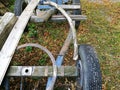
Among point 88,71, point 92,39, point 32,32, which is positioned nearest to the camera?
point 88,71

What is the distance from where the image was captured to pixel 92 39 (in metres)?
6.47

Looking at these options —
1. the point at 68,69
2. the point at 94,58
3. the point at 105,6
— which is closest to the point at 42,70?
the point at 68,69

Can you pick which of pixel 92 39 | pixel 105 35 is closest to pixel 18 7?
pixel 92 39

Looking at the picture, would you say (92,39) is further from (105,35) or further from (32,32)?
Result: (32,32)

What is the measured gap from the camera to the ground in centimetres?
519

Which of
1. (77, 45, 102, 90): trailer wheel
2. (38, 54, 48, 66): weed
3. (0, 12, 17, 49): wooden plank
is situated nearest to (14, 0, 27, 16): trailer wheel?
(38, 54, 48, 66): weed

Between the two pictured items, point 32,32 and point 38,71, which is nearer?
point 38,71

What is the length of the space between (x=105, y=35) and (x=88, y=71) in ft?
11.6

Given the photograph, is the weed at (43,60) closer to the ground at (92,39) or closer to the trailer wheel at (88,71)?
the ground at (92,39)

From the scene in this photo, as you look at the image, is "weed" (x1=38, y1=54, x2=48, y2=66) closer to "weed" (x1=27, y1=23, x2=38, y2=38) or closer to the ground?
the ground

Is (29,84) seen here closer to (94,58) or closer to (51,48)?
(94,58)

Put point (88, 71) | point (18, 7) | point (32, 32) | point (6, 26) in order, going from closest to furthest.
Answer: point (88, 71) < point (6, 26) < point (18, 7) < point (32, 32)

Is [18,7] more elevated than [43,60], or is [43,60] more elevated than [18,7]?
[18,7]

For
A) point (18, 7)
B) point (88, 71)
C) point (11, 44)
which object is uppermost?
point (11, 44)
